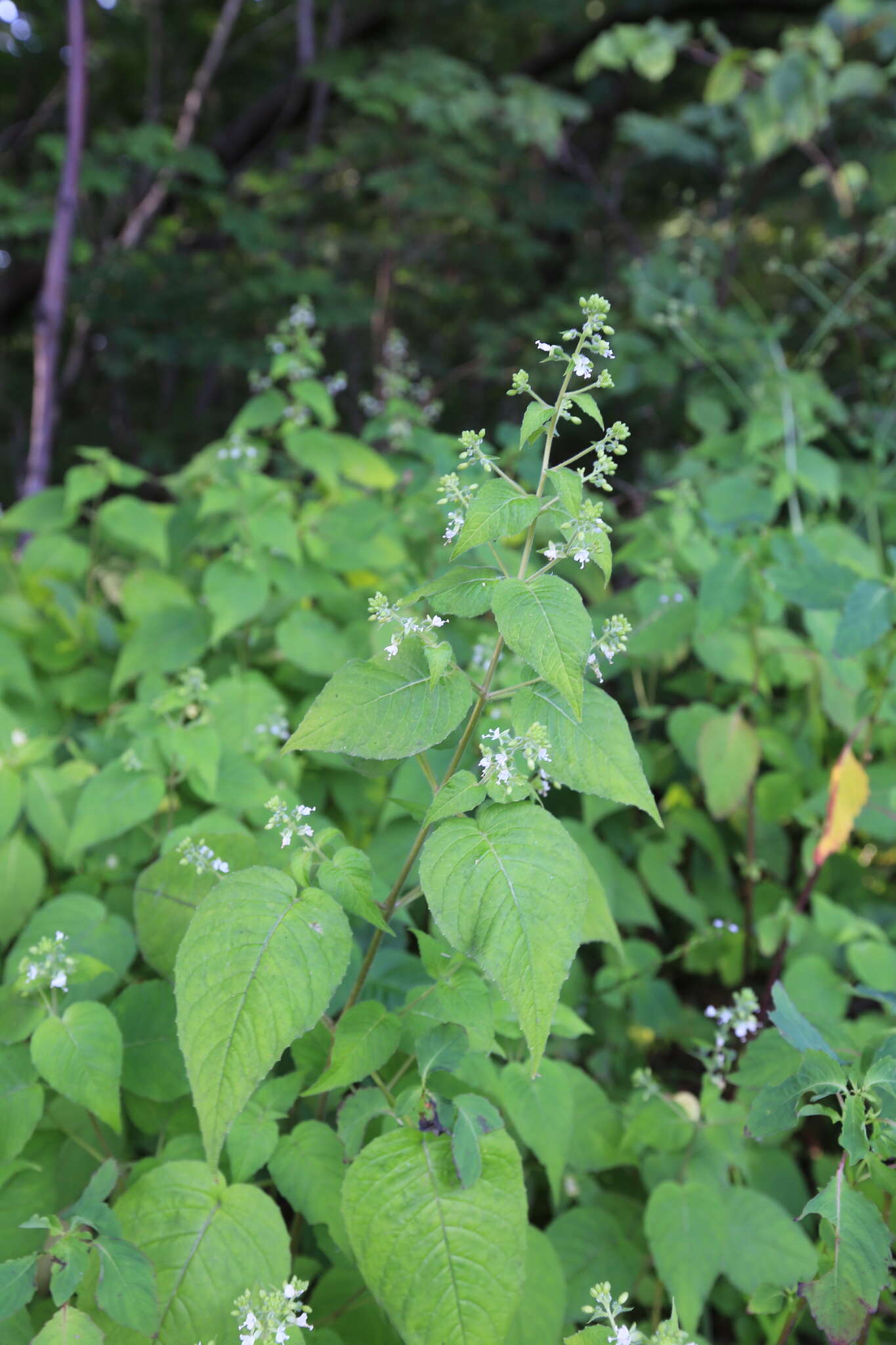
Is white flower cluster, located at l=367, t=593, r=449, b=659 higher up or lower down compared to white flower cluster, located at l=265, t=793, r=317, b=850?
higher up

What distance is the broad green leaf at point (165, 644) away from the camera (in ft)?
8.32

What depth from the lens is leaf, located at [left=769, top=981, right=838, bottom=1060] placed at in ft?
4.28

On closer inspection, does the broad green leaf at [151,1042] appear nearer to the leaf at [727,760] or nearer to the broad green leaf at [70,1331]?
the broad green leaf at [70,1331]

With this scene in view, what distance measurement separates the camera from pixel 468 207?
5.59m

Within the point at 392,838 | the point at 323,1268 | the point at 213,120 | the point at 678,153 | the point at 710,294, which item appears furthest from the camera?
the point at 213,120

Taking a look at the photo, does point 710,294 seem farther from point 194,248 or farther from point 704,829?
point 194,248

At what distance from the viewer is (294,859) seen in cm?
129

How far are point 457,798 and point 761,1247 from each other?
124 cm

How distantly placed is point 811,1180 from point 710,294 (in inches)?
156

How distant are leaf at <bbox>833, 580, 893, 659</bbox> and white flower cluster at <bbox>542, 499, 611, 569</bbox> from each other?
113cm

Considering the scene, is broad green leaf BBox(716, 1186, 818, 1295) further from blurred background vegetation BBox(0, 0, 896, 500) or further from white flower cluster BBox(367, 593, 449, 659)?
blurred background vegetation BBox(0, 0, 896, 500)

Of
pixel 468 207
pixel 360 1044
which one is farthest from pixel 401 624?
pixel 468 207

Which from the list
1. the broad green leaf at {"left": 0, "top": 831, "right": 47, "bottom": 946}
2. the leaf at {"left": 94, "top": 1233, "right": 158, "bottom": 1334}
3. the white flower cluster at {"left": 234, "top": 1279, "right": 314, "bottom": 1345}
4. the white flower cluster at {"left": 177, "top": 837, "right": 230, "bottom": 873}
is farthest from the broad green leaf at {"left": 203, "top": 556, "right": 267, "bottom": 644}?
the white flower cluster at {"left": 234, "top": 1279, "right": 314, "bottom": 1345}

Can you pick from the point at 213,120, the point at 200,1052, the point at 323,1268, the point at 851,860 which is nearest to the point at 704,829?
the point at 851,860
